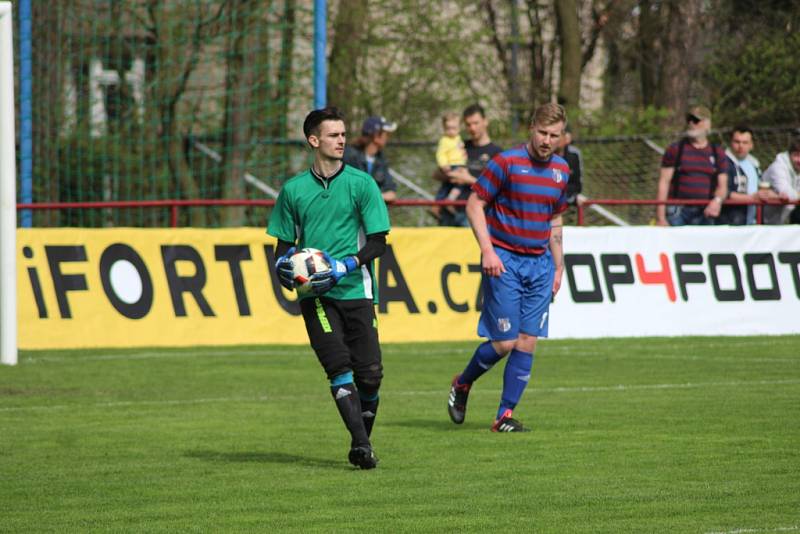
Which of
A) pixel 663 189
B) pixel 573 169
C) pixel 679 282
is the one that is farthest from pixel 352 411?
pixel 663 189

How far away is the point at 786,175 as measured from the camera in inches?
771

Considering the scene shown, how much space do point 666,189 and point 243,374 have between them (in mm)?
6440

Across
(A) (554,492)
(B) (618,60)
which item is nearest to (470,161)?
(A) (554,492)

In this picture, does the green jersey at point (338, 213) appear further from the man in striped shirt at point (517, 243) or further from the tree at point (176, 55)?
the tree at point (176, 55)

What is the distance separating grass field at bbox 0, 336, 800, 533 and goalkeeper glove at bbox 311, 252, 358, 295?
1.01m

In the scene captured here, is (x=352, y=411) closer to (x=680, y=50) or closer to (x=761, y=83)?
(x=761, y=83)

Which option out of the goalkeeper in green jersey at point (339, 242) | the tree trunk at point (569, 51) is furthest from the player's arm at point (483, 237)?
the tree trunk at point (569, 51)

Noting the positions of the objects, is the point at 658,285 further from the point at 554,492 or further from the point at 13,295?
the point at 554,492

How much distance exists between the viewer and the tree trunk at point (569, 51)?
34.0 meters

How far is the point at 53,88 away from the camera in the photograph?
22062 millimetres

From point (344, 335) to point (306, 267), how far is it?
0.60m

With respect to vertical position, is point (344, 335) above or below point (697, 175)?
above

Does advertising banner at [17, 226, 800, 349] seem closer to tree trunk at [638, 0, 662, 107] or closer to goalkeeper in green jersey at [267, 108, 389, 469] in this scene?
goalkeeper in green jersey at [267, 108, 389, 469]

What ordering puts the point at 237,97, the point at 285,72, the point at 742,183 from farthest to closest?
the point at 285,72 < the point at 237,97 < the point at 742,183
